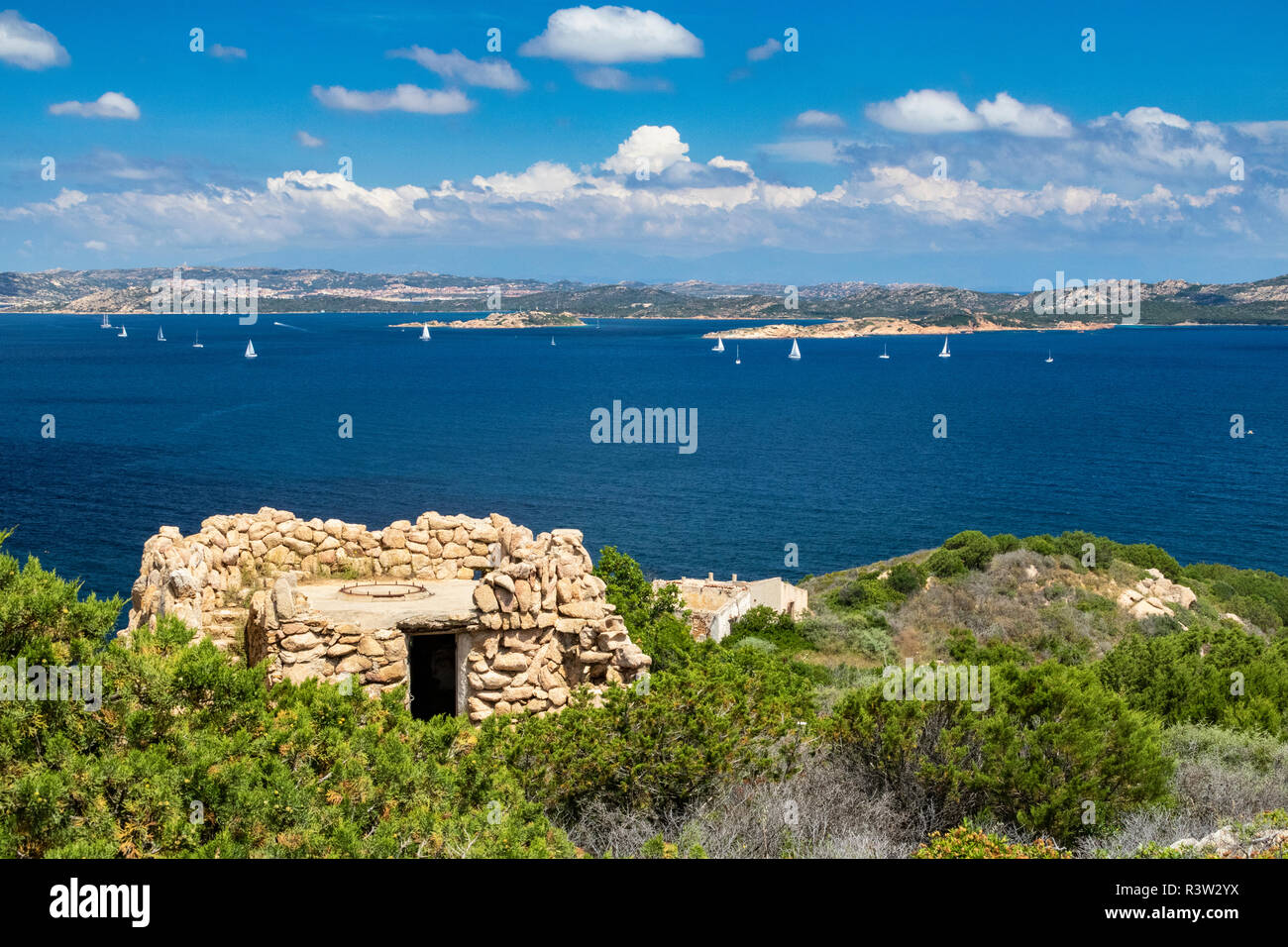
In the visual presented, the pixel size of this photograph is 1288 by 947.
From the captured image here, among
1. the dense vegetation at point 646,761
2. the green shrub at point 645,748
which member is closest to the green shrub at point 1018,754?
the dense vegetation at point 646,761

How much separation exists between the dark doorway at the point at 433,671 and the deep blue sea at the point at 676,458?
2678cm

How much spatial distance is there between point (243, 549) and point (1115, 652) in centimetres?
1384

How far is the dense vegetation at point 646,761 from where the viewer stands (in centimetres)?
630

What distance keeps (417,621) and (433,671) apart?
3.02 metres

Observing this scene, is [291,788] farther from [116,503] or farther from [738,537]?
[116,503]

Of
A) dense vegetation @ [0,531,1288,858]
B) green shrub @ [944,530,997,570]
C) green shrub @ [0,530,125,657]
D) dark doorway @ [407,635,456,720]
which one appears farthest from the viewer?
green shrub @ [944,530,997,570]

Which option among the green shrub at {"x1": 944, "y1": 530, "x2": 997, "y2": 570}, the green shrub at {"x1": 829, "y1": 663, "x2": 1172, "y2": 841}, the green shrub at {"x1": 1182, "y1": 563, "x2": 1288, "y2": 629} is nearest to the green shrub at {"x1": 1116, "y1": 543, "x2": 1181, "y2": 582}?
the green shrub at {"x1": 1182, "y1": 563, "x2": 1288, "y2": 629}

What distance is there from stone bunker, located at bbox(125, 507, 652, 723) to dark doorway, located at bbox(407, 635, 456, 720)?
2 centimetres

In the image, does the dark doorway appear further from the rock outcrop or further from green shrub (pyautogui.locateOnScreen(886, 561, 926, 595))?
the rock outcrop

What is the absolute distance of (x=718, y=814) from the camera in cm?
928

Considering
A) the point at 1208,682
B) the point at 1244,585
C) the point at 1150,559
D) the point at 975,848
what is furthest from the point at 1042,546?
the point at 975,848

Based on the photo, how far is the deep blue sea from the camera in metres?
49.6

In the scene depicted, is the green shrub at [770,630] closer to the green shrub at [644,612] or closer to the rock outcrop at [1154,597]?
the green shrub at [644,612]
